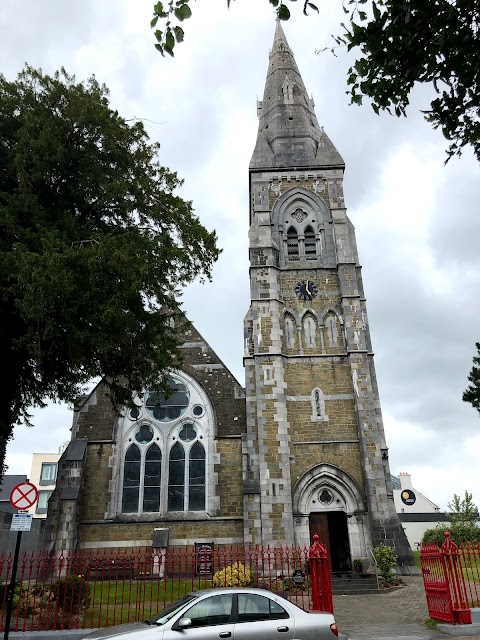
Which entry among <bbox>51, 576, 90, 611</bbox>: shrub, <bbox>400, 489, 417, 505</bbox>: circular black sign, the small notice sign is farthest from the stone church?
<bbox>400, 489, 417, 505</bbox>: circular black sign

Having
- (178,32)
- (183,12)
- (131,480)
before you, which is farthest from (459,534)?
(183,12)

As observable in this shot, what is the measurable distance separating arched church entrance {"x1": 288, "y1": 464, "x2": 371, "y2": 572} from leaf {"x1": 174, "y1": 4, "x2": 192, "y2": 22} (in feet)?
60.9

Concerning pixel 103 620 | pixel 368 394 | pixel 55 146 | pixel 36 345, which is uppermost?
pixel 55 146

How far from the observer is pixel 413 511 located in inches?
Result: 2184

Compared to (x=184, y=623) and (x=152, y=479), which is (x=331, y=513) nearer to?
(x=152, y=479)

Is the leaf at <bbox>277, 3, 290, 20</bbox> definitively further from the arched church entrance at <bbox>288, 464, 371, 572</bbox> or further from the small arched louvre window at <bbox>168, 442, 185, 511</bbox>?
the small arched louvre window at <bbox>168, 442, 185, 511</bbox>

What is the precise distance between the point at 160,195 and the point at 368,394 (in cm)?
1201

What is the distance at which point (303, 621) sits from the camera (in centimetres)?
787

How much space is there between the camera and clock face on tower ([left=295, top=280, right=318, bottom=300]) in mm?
25297

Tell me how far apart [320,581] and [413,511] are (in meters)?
49.3

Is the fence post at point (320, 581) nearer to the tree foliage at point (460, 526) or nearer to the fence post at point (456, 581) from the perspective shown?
the fence post at point (456, 581)

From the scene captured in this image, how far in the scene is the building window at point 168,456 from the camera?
2216 cm

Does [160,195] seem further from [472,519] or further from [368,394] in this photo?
[472,519]

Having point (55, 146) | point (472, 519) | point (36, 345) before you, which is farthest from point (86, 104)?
point (472, 519)
